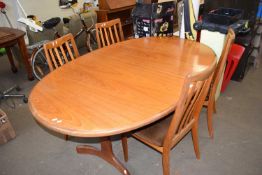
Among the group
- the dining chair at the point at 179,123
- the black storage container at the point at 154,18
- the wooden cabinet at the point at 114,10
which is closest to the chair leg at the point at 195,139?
the dining chair at the point at 179,123

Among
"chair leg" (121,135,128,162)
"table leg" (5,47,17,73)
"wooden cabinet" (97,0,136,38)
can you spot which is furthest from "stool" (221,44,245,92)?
"table leg" (5,47,17,73)

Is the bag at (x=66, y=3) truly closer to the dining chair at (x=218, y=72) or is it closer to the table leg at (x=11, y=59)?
the table leg at (x=11, y=59)

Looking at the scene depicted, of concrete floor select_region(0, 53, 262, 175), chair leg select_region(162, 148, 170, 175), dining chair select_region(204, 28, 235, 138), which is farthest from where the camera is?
concrete floor select_region(0, 53, 262, 175)

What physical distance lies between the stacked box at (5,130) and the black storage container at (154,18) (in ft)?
5.44

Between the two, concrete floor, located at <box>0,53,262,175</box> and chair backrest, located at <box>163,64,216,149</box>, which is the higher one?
chair backrest, located at <box>163,64,216,149</box>

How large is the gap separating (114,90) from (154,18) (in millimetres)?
1193

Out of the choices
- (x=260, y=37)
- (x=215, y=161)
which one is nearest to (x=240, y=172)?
(x=215, y=161)

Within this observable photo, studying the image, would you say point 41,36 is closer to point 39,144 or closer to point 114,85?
point 39,144

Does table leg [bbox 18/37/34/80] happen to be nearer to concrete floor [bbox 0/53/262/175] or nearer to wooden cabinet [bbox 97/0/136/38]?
concrete floor [bbox 0/53/262/175]

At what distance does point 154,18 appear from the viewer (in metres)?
2.18

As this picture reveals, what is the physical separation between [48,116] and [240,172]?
1457mm

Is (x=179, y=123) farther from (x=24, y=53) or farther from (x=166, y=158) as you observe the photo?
(x=24, y=53)

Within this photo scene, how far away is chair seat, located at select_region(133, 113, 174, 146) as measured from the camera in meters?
1.38

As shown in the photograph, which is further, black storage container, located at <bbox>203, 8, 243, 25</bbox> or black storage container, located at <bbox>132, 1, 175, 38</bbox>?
black storage container, located at <bbox>132, 1, 175, 38</bbox>
